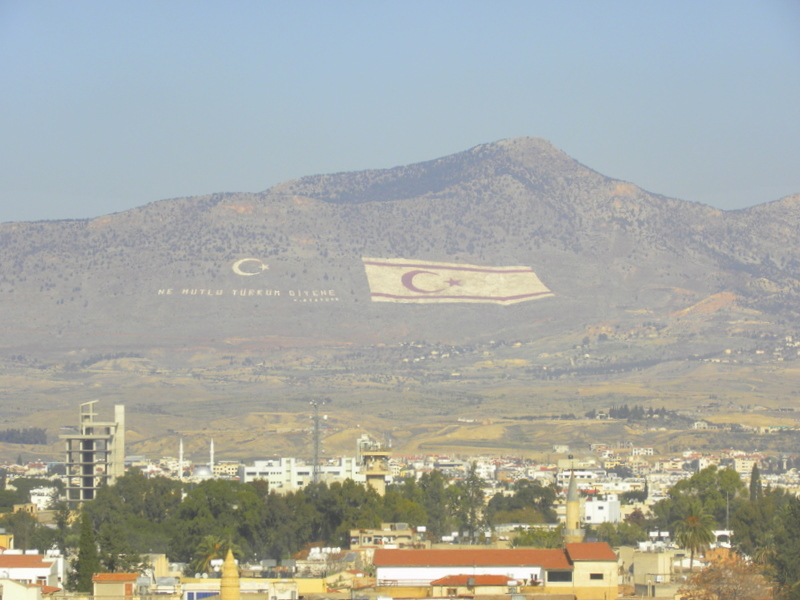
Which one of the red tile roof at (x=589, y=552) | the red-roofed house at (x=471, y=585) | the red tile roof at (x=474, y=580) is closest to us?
the red-roofed house at (x=471, y=585)

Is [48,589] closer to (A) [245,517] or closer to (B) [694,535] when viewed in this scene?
(B) [694,535]

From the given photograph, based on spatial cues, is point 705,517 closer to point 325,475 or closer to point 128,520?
point 128,520

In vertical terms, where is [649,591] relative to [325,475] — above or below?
below

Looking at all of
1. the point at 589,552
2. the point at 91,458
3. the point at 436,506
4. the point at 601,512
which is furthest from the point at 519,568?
the point at 91,458

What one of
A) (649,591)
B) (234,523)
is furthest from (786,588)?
(234,523)

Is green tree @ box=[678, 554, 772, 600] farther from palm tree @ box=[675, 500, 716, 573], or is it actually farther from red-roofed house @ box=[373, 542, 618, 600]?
palm tree @ box=[675, 500, 716, 573]

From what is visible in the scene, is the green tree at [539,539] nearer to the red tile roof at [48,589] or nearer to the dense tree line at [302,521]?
the dense tree line at [302,521]

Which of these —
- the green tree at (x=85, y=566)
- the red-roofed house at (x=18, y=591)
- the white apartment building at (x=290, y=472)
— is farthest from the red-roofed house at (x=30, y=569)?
the white apartment building at (x=290, y=472)
